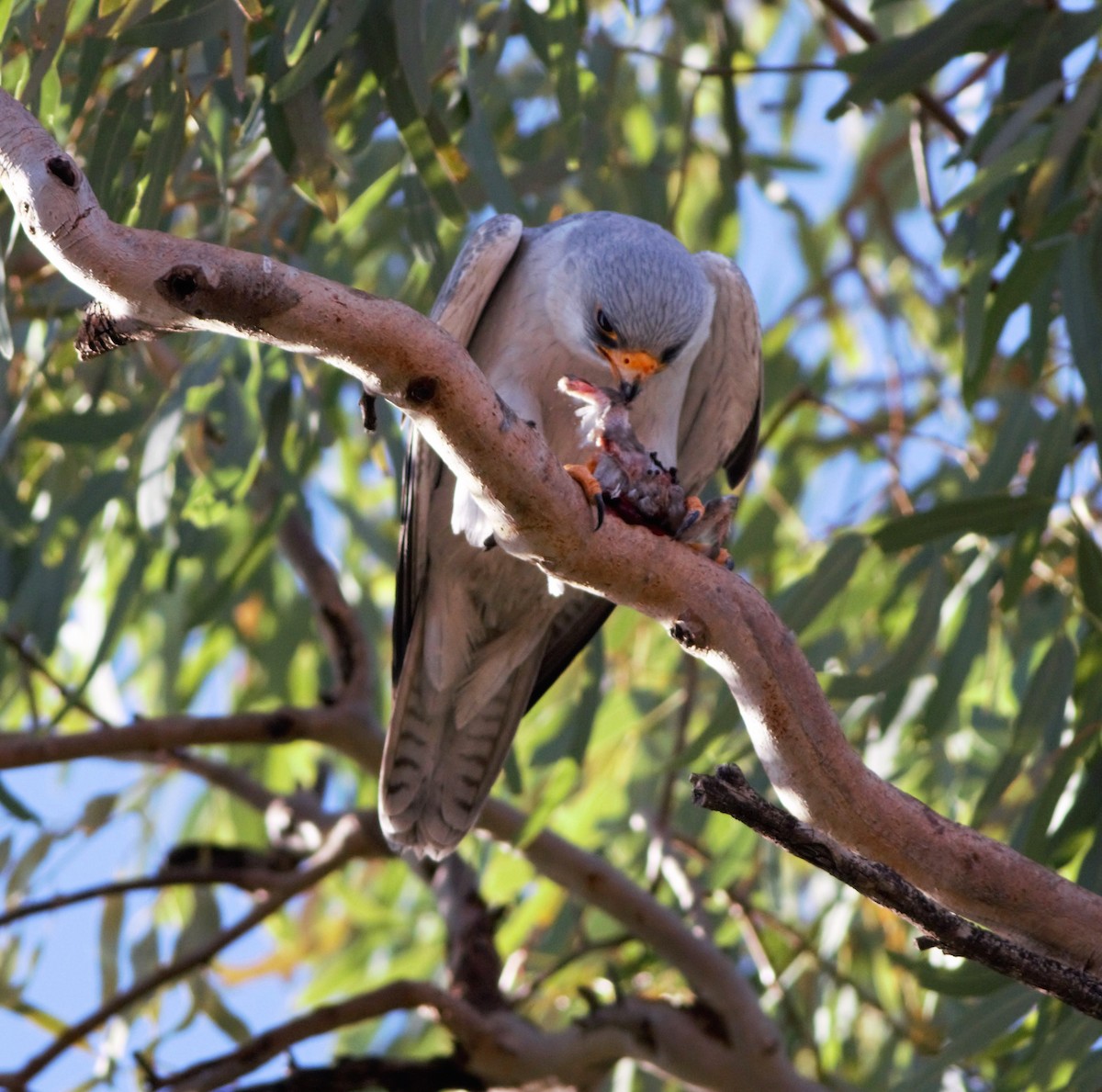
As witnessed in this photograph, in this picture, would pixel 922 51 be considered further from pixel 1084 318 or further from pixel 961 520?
pixel 961 520

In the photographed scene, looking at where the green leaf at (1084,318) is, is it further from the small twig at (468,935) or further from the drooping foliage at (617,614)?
the small twig at (468,935)

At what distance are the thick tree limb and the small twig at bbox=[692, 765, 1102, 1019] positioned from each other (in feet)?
0.59

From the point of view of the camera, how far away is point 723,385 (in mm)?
3805

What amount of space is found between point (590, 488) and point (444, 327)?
0.87m

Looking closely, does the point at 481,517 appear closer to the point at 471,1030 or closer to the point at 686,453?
the point at 686,453

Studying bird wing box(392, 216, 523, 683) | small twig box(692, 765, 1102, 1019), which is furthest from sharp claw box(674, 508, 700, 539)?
bird wing box(392, 216, 523, 683)

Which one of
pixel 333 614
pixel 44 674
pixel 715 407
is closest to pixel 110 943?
pixel 44 674

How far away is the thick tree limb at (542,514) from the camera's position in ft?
6.32

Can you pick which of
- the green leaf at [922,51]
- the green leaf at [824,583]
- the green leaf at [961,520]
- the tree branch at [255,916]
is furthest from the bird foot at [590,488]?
the tree branch at [255,916]

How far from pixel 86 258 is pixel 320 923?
4544 mm

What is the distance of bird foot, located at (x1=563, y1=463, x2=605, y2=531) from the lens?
7.91 feet

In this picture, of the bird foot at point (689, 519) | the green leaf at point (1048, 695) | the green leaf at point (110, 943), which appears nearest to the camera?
the bird foot at point (689, 519)

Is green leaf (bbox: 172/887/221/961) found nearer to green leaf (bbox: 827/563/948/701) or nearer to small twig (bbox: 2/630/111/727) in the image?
small twig (bbox: 2/630/111/727)

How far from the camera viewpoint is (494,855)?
15.8 feet
